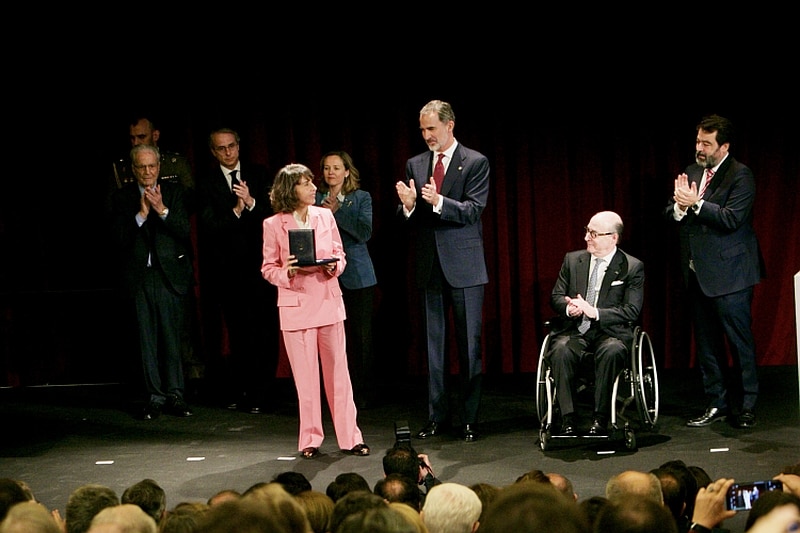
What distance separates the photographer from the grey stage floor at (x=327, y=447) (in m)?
5.24

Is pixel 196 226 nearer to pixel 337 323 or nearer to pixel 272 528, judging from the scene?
pixel 337 323

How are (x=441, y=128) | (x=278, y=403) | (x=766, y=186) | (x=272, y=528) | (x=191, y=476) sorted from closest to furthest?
(x=272, y=528) < (x=191, y=476) < (x=441, y=128) < (x=278, y=403) < (x=766, y=186)

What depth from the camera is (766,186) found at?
7484mm

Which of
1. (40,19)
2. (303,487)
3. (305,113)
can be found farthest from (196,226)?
(303,487)

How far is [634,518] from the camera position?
2.20 metres

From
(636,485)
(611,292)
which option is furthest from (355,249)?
(636,485)

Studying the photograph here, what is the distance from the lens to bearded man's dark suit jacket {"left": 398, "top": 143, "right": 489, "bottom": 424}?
587 centimetres

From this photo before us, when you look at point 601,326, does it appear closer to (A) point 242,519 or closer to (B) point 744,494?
(B) point 744,494

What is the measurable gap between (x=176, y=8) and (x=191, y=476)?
10.6 ft

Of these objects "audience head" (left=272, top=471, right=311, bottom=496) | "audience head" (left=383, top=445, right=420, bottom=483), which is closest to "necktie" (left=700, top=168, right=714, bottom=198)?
"audience head" (left=383, top=445, right=420, bottom=483)

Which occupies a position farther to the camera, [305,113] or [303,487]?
[305,113]

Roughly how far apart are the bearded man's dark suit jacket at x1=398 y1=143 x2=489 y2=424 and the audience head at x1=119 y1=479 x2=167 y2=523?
255cm

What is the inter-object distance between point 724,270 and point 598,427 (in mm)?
1101

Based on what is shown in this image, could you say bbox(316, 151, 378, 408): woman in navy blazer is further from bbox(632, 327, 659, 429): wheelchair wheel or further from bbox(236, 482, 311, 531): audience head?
bbox(236, 482, 311, 531): audience head
